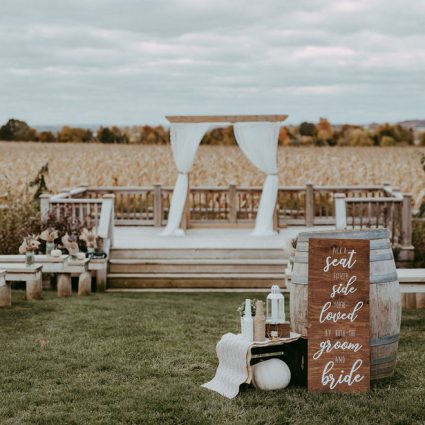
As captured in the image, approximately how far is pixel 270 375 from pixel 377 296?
1142mm

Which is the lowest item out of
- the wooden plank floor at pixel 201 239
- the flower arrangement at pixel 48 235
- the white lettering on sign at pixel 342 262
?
the wooden plank floor at pixel 201 239

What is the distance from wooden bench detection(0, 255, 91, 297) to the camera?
13.9 meters

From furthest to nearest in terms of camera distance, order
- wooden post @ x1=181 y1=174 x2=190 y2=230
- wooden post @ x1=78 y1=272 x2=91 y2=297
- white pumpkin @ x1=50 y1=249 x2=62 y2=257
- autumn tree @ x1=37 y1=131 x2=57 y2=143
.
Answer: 1. autumn tree @ x1=37 y1=131 x2=57 y2=143
2. wooden post @ x1=181 y1=174 x2=190 y2=230
3. wooden post @ x1=78 y1=272 x2=91 y2=297
4. white pumpkin @ x1=50 y1=249 x2=62 y2=257

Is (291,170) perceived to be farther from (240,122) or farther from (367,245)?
(367,245)

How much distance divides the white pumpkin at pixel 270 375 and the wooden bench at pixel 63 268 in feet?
21.3

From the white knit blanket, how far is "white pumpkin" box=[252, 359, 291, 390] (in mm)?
134

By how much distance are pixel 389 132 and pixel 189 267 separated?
3351 centimetres

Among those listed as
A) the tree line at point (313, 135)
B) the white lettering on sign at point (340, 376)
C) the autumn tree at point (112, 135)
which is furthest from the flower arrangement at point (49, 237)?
the autumn tree at point (112, 135)

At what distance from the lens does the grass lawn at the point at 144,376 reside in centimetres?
731

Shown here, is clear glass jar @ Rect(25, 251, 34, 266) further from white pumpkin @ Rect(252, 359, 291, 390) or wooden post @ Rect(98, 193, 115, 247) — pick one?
white pumpkin @ Rect(252, 359, 291, 390)

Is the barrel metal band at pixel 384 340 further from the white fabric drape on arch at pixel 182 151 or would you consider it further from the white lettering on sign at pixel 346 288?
the white fabric drape on arch at pixel 182 151

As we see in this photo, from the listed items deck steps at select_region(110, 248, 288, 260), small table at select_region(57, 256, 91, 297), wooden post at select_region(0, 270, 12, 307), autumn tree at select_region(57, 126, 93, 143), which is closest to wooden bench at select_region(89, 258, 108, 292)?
small table at select_region(57, 256, 91, 297)

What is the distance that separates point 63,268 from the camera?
551 inches

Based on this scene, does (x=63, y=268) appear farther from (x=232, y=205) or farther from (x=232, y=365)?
(x=232, y=205)
